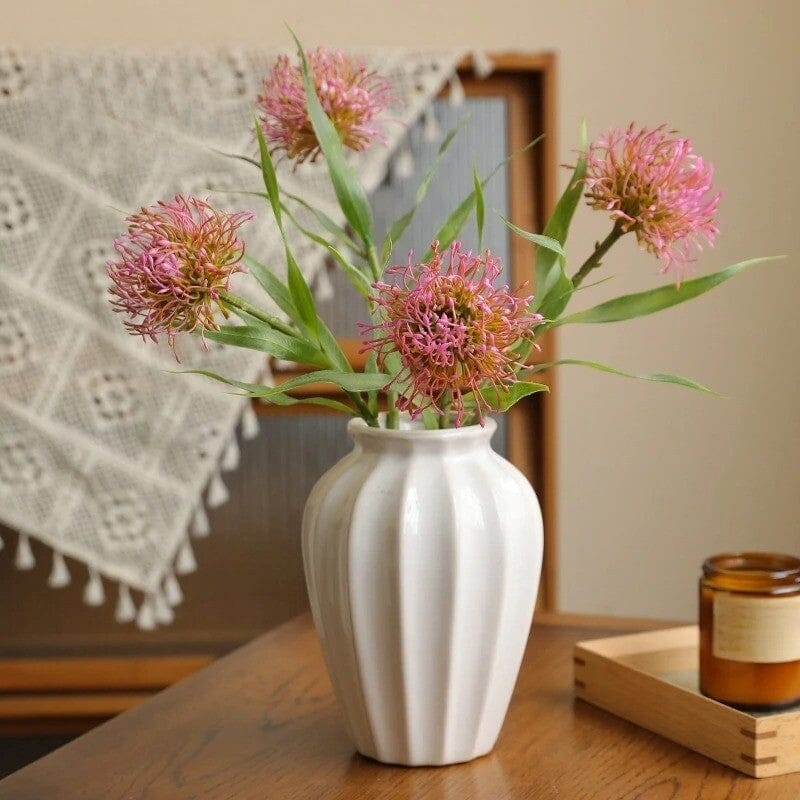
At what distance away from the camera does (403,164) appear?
1499mm

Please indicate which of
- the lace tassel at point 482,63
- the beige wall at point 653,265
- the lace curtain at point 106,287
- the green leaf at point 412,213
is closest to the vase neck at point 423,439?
the green leaf at point 412,213

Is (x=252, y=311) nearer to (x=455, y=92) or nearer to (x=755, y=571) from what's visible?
(x=755, y=571)

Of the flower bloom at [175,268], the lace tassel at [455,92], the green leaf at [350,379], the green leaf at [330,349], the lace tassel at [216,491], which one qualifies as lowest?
the lace tassel at [216,491]

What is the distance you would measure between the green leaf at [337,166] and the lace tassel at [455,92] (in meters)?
0.73

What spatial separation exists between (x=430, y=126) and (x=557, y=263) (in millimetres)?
771

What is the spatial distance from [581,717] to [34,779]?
364 millimetres

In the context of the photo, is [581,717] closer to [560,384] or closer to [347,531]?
[347,531]

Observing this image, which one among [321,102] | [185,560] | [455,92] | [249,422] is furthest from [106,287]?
[321,102]

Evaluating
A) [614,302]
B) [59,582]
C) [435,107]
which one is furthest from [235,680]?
[435,107]

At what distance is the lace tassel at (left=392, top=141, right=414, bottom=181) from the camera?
150 cm

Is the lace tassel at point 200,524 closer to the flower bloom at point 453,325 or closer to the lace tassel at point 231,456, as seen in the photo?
the lace tassel at point 231,456

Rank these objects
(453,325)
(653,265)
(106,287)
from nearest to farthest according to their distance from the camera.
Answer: (453,325) → (106,287) → (653,265)

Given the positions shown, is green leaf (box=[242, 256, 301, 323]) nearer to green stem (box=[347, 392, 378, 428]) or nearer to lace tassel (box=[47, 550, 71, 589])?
green stem (box=[347, 392, 378, 428])

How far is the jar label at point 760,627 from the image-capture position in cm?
78
